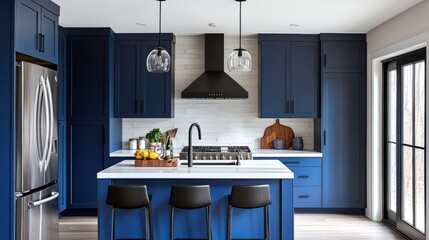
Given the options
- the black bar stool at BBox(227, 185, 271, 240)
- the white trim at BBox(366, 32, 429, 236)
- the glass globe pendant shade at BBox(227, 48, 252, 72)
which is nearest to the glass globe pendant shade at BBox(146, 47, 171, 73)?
the glass globe pendant shade at BBox(227, 48, 252, 72)

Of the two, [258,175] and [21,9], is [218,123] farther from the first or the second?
[21,9]

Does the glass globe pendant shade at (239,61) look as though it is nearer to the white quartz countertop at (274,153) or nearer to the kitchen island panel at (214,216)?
the kitchen island panel at (214,216)

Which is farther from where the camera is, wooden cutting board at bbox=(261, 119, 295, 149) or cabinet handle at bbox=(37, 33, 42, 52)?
wooden cutting board at bbox=(261, 119, 295, 149)

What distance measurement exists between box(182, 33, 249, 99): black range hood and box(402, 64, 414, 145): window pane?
2012mm

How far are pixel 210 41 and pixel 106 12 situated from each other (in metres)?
1.74

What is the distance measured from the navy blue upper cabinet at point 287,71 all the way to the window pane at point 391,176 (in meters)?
1.13

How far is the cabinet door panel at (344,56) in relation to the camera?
5.72 m

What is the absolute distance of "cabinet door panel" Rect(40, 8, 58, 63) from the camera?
152 inches

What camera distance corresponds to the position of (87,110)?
18.0 ft

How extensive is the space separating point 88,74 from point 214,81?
1751mm

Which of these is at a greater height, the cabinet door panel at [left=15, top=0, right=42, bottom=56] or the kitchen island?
the cabinet door panel at [left=15, top=0, right=42, bottom=56]

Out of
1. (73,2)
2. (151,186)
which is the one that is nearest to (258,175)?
(151,186)

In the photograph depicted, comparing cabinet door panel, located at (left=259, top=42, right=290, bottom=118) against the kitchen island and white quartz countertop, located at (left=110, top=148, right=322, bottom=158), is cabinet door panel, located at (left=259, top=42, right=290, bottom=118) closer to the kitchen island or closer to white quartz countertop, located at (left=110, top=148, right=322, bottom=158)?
white quartz countertop, located at (left=110, top=148, right=322, bottom=158)

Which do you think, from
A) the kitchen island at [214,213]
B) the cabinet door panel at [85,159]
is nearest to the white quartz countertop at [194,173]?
the kitchen island at [214,213]
